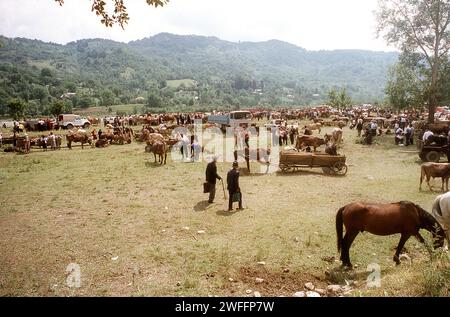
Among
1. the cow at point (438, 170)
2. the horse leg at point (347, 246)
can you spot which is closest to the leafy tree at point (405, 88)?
the cow at point (438, 170)

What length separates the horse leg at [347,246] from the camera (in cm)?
726

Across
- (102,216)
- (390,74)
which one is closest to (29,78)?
(390,74)

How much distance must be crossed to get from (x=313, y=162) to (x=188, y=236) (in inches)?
377

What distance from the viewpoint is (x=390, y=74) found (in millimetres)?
34406

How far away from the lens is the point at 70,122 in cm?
4109

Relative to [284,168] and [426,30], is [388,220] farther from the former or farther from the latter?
[426,30]

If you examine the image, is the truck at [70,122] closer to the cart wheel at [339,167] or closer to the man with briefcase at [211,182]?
the man with briefcase at [211,182]

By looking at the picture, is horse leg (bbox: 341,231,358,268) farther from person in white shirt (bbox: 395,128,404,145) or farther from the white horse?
person in white shirt (bbox: 395,128,404,145)

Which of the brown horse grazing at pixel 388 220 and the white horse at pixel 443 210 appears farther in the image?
the white horse at pixel 443 210

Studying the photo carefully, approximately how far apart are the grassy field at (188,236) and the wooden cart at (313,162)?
612 mm

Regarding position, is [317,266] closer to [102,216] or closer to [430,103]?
[102,216]

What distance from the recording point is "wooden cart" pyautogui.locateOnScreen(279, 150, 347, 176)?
16.4 metres

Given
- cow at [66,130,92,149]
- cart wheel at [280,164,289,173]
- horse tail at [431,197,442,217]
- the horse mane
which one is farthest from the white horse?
cow at [66,130,92,149]

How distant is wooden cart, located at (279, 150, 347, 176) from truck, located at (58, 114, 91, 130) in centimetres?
3236
